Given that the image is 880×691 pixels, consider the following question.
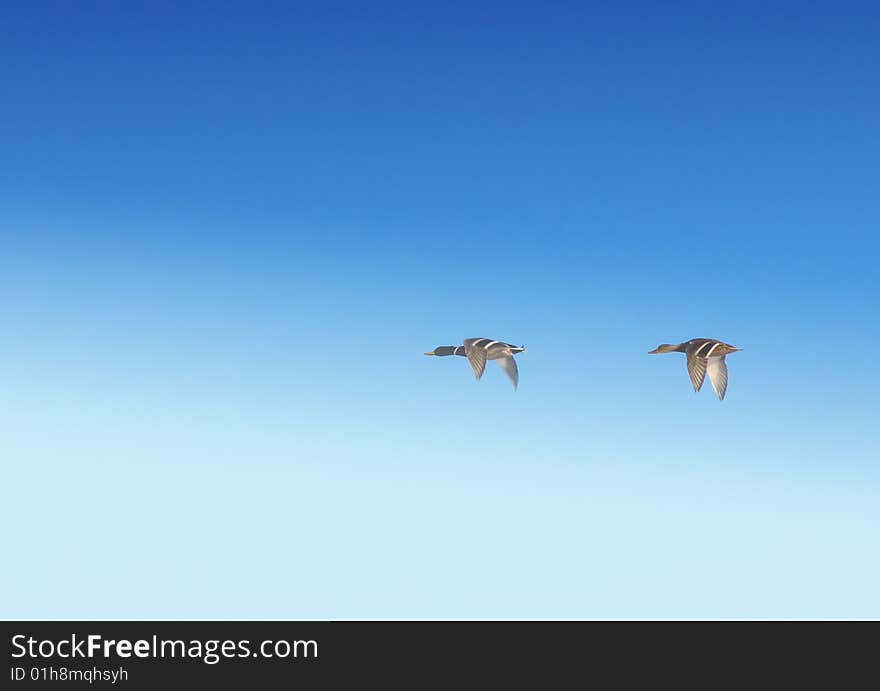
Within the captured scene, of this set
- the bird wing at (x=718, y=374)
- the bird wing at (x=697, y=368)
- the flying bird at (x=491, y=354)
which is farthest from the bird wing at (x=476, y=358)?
the bird wing at (x=718, y=374)

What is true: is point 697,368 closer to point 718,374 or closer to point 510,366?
point 718,374

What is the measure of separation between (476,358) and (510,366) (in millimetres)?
2385

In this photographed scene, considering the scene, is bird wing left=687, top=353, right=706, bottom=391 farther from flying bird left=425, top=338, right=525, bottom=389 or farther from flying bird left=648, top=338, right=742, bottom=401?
flying bird left=425, top=338, right=525, bottom=389

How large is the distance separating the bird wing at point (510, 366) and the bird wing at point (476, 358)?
4.77 ft

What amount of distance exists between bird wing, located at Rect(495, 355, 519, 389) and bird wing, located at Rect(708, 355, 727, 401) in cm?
1055

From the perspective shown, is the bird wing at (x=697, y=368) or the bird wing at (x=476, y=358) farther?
the bird wing at (x=697, y=368)

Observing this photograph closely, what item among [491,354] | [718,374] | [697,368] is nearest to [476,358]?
[491,354]

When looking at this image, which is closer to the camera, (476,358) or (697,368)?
(476,358)

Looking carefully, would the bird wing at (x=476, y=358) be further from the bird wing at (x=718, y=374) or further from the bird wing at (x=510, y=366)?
the bird wing at (x=718, y=374)

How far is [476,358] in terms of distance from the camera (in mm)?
55531

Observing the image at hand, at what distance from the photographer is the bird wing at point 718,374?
58281mm
